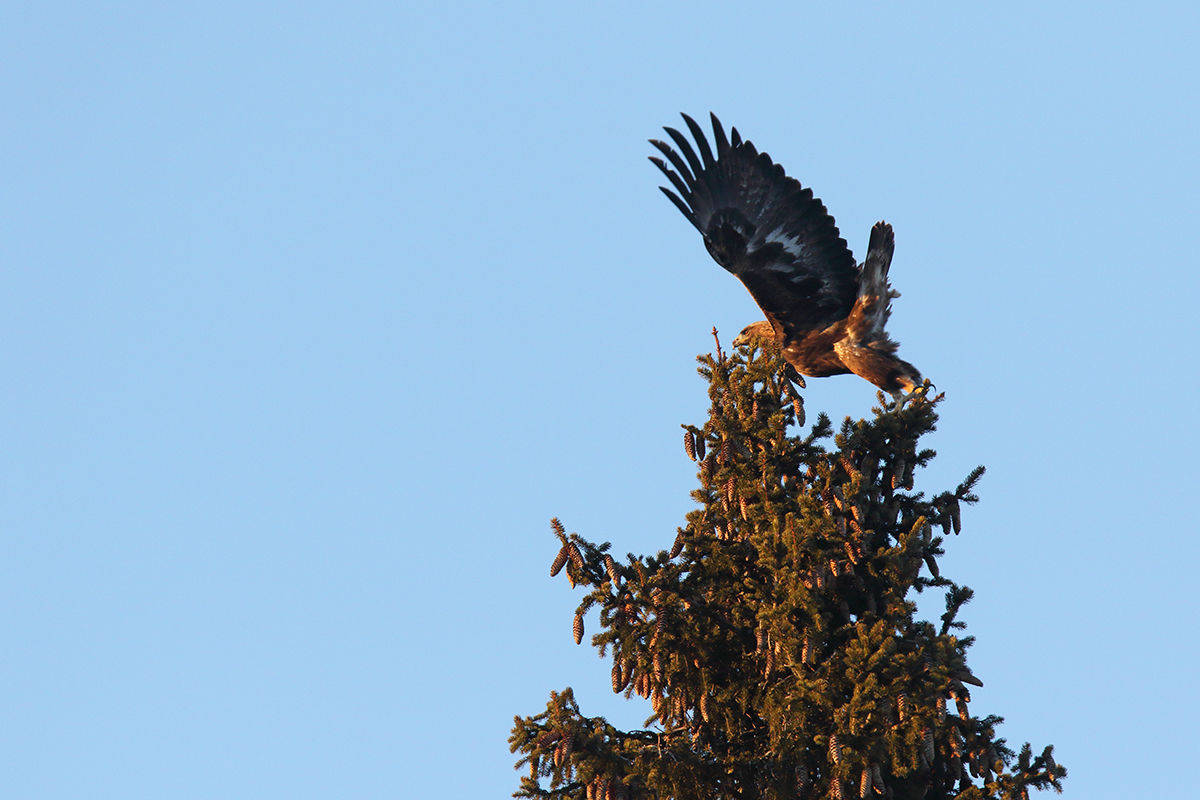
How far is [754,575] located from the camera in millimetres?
9141

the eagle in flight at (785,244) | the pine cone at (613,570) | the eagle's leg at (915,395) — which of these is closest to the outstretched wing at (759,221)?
the eagle in flight at (785,244)

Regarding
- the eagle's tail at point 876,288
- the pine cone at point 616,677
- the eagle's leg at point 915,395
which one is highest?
the eagle's tail at point 876,288

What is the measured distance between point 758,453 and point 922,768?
2.78 meters

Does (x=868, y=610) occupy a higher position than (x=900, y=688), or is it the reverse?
(x=868, y=610)

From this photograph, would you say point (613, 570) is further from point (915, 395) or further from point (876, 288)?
point (876, 288)

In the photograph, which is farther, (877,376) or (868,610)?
(877,376)

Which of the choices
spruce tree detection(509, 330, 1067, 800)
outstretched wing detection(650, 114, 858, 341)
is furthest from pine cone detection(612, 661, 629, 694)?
outstretched wing detection(650, 114, 858, 341)

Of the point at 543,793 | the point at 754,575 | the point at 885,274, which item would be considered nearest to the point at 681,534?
the point at 754,575

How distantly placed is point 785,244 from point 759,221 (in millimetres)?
350

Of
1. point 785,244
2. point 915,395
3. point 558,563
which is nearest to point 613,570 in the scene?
point 558,563

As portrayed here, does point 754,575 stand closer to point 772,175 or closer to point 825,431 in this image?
point 825,431

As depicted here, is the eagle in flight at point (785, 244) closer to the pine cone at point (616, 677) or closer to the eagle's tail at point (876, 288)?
the eagle's tail at point (876, 288)

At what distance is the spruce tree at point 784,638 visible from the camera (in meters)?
7.58

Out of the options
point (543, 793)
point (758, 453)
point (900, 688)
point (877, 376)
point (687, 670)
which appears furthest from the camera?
point (877, 376)
